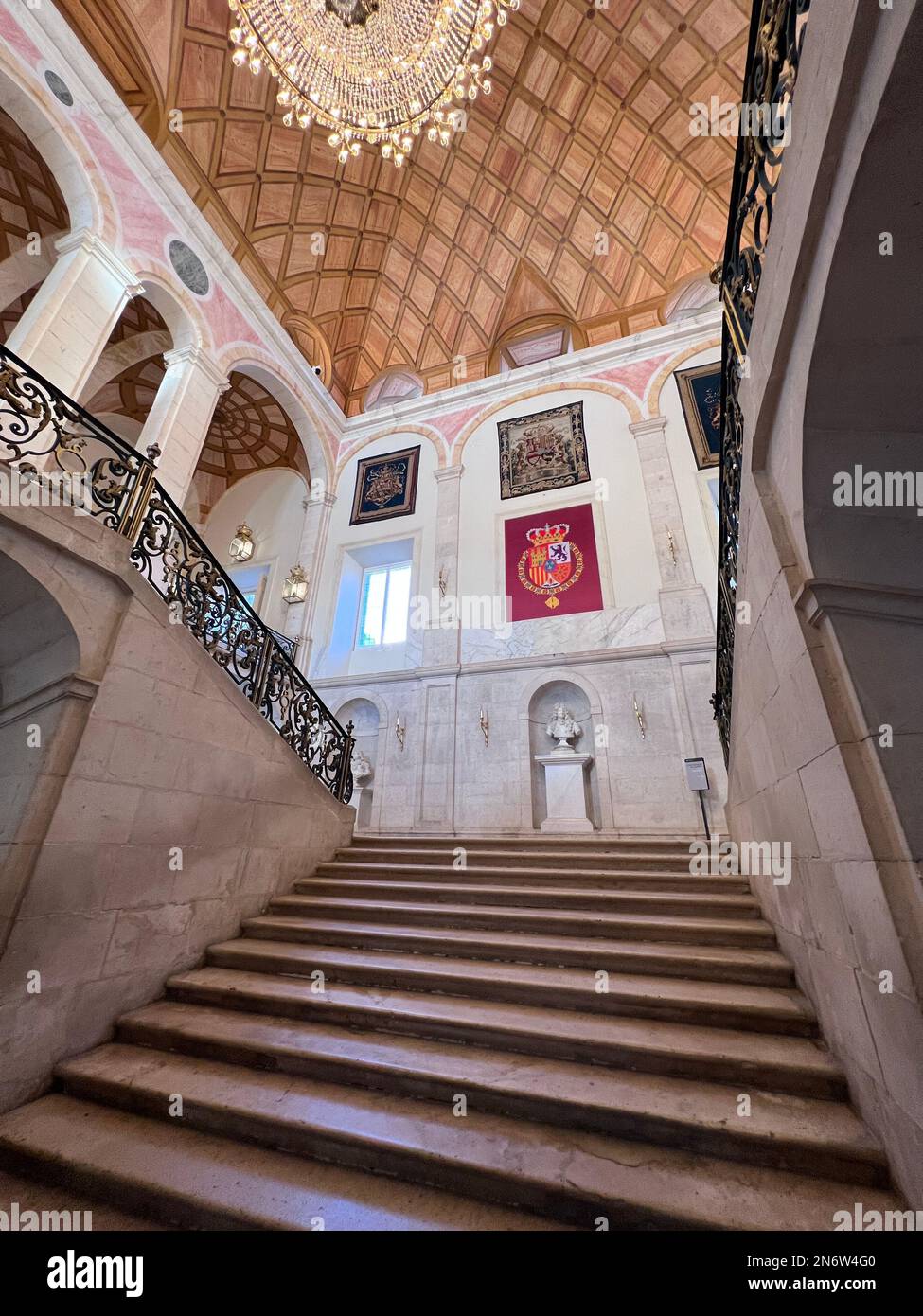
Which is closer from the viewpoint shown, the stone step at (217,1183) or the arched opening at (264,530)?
the stone step at (217,1183)

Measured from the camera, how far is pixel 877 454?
76.3 inches

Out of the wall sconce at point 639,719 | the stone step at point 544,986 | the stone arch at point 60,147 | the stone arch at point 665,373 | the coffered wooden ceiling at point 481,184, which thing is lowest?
the stone step at point 544,986

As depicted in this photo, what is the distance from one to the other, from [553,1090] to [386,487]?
1108cm

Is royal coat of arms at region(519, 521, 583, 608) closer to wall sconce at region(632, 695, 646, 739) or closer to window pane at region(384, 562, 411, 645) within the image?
wall sconce at region(632, 695, 646, 739)

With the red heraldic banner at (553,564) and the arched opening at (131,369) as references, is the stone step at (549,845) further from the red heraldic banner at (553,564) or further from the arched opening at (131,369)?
the arched opening at (131,369)

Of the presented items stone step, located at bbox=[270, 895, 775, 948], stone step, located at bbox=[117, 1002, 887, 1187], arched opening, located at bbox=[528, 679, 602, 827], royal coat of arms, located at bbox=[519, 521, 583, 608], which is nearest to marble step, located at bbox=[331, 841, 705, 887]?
stone step, located at bbox=[270, 895, 775, 948]

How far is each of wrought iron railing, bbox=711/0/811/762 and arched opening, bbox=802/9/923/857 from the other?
2.01 ft

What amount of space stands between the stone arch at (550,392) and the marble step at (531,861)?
8.62m

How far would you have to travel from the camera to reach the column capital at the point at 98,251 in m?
6.64

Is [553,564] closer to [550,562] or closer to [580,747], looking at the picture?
[550,562]

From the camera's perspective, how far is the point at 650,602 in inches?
331
